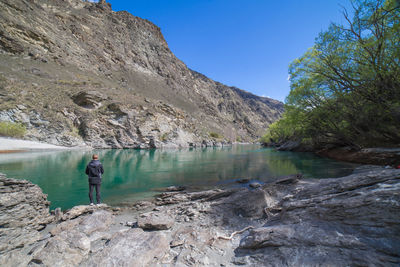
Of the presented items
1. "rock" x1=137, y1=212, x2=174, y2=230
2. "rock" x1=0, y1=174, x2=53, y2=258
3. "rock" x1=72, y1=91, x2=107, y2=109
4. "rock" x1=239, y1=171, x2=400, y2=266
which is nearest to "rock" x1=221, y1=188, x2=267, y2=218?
"rock" x1=239, y1=171, x2=400, y2=266

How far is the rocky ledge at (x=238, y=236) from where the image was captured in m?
2.97

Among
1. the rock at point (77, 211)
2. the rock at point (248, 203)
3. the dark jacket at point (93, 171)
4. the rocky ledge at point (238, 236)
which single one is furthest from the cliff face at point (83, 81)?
the rock at point (248, 203)

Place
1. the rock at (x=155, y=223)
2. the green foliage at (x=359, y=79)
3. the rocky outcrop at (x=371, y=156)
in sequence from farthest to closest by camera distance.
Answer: the rocky outcrop at (x=371, y=156)
the green foliage at (x=359, y=79)
the rock at (x=155, y=223)

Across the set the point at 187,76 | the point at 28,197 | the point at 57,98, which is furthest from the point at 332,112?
the point at 187,76

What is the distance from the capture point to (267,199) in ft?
21.7

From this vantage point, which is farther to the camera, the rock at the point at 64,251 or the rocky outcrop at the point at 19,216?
the rocky outcrop at the point at 19,216

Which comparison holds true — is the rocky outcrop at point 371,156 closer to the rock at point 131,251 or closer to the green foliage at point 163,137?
the rock at point 131,251

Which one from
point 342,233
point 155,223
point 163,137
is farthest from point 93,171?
point 163,137

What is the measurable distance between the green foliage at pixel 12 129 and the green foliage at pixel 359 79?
47.8 metres

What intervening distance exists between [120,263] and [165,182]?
9280mm

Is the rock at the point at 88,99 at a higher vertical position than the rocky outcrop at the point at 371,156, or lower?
higher

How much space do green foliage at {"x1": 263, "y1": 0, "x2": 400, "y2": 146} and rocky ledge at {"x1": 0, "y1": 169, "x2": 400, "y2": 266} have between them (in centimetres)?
849

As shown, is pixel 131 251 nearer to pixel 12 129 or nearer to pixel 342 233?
pixel 342 233

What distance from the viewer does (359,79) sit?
38.1 ft
